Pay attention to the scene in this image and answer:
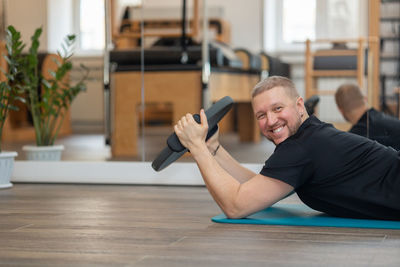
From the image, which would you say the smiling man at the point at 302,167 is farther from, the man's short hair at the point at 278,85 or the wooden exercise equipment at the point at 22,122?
the wooden exercise equipment at the point at 22,122

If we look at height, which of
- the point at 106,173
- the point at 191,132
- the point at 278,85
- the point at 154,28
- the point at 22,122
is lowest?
the point at 106,173

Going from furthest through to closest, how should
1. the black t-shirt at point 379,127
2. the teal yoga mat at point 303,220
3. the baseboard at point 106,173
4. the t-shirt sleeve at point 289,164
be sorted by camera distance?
the baseboard at point 106,173 → the black t-shirt at point 379,127 → the teal yoga mat at point 303,220 → the t-shirt sleeve at point 289,164

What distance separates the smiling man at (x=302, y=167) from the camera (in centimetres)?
206

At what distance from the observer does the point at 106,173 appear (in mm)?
3525

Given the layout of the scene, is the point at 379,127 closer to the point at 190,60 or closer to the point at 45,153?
the point at 190,60

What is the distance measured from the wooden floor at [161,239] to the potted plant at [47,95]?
96 centimetres

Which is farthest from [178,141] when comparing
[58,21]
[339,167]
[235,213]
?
[58,21]

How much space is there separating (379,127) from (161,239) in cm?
165

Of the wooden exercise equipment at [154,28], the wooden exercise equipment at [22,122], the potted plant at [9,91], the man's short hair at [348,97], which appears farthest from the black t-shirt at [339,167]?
the wooden exercise equipment at [22,122]

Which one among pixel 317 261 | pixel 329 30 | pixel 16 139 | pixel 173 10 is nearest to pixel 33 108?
pixel 16 139

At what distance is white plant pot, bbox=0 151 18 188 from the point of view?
331 cm

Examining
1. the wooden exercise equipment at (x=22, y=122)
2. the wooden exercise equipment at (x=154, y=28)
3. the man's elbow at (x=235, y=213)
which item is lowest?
the man's elbow at (x=235, y=213)

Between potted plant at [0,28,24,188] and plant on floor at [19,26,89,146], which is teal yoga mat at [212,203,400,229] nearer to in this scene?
potted plant at [0,28,24,188]

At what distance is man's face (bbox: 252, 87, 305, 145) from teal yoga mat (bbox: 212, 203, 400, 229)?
0.27 m
